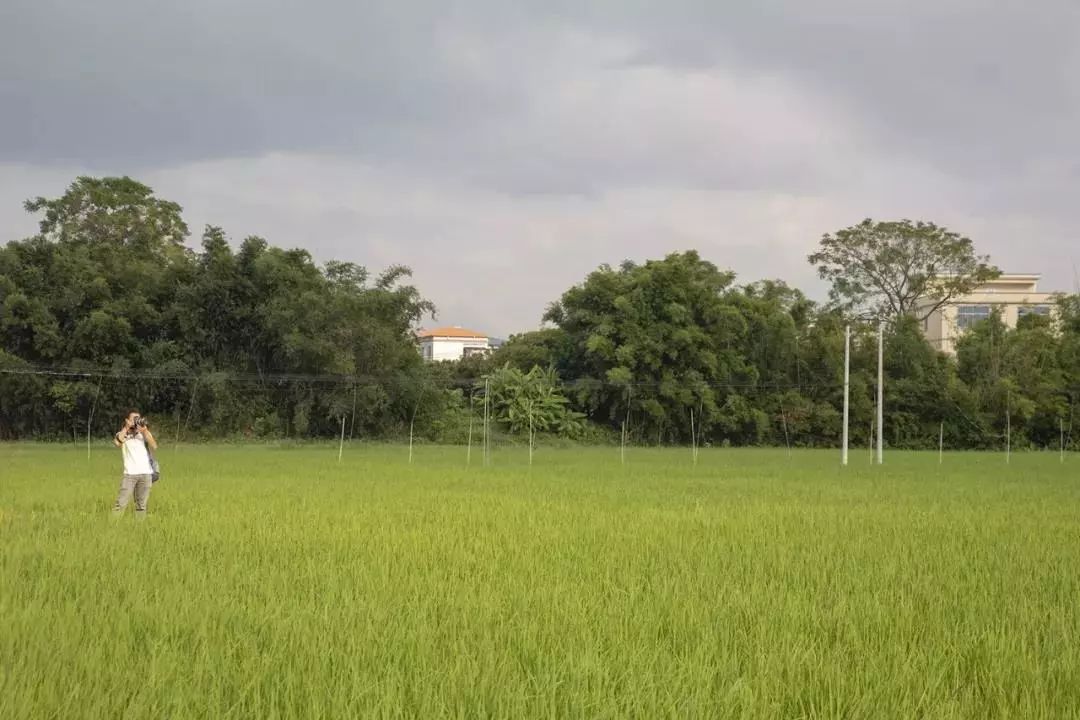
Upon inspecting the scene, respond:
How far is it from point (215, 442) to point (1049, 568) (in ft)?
83.9

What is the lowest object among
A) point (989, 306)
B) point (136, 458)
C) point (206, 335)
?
point (136, 458)

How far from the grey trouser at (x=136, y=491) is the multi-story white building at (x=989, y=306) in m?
38.5

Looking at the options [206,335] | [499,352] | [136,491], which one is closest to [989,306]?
[499,352]

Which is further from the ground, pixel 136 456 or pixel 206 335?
pixel 206 335

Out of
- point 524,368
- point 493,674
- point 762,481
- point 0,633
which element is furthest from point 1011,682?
point 524,368

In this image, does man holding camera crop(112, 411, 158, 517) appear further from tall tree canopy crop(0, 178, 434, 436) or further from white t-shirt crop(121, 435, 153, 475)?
tall tree canopy crop(0, 178, 434, 436)

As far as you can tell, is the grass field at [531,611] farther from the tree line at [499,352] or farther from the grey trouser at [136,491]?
the tree line at [499,352]

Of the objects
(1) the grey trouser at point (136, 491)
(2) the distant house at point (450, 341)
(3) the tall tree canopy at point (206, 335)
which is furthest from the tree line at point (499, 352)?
(2) the distant house at point (450, 341)

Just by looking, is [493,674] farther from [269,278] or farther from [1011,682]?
[269,278]

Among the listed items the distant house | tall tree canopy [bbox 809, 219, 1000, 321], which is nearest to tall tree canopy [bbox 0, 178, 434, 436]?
tall tree canopy [bbox 809, 219, 1000, 321]

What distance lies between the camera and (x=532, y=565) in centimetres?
625

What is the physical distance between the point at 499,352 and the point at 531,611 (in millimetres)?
32997

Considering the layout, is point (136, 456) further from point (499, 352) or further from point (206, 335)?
point (499, 352)

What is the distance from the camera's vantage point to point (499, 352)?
37656mm
